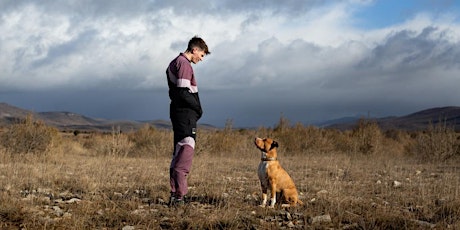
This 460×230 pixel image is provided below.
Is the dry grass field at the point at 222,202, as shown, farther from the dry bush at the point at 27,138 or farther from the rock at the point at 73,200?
the dry bush at the point at 27,138

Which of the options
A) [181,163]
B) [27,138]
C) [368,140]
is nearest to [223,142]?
[368,140]

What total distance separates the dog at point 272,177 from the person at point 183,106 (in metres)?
1.06

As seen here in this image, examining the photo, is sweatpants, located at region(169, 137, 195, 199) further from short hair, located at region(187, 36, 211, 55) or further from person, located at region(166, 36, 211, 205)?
short hair, located at region(187, 36, 211, 55)

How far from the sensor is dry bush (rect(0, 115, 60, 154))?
58.9 ft

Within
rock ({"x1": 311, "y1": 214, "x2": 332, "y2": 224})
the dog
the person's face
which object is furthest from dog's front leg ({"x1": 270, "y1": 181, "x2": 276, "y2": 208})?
the person's face

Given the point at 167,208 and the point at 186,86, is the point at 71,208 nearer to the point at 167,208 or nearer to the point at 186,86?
the point at 167,208

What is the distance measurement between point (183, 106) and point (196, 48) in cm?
90

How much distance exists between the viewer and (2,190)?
8266mm

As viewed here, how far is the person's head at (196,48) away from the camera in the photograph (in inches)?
278

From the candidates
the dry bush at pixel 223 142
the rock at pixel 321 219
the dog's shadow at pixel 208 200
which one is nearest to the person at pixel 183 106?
the dog's shadow at pixel 208 200

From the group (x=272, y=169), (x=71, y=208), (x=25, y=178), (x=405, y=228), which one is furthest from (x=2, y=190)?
(x=405, y=228)

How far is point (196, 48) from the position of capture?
7070 millimetres

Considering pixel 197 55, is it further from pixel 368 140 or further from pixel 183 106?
pixel 368 140

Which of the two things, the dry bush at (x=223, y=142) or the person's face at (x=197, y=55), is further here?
the dry bush at (x=223, y=142)
